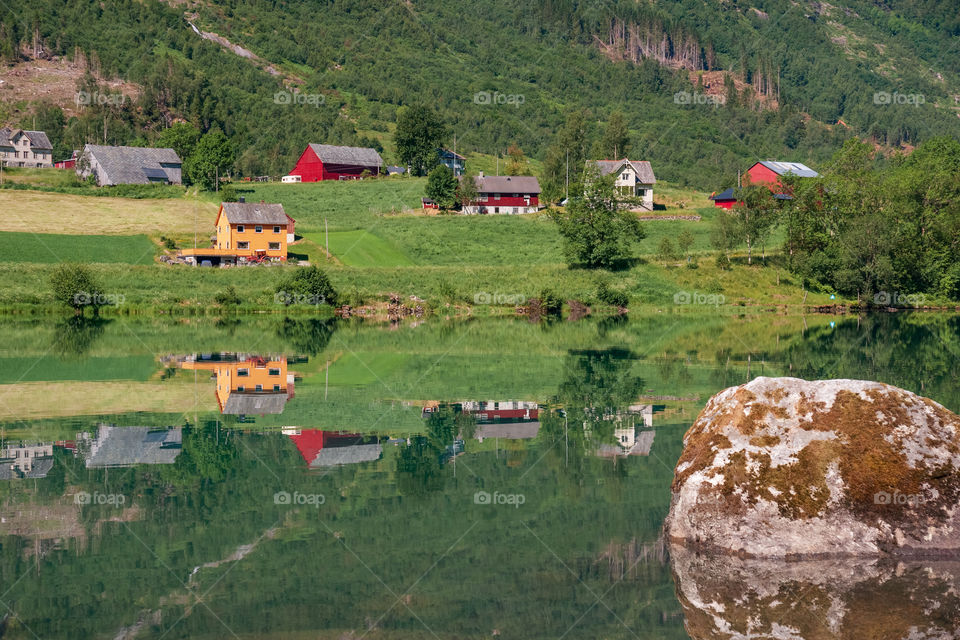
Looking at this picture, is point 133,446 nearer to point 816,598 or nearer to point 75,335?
point 816,598

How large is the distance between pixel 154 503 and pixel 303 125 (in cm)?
16514

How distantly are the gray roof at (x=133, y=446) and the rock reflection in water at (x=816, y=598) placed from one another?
34.6 feet

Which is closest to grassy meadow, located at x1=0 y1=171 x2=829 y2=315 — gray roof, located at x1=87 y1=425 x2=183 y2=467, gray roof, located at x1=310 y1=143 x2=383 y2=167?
gray roof, located at x1=310 y1=143 x2=383 y2=167

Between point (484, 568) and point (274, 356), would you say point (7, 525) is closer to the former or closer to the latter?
point (484, 568)

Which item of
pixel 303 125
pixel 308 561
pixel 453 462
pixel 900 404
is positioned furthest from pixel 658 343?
pixel 303 125

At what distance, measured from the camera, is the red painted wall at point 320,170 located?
5113 inches

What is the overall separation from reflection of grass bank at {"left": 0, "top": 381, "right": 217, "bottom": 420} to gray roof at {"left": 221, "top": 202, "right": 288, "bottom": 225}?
51824 mm

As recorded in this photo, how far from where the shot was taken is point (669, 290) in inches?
2963

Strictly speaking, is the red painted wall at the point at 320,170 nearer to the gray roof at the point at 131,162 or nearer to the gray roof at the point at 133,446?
the gray roof at the point at 131,162

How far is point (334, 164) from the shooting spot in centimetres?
13088

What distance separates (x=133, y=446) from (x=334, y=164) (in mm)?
114169

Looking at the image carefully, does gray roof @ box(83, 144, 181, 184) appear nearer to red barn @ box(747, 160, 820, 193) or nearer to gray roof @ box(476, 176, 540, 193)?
gray roof @ box(476, 176, 540, 193)

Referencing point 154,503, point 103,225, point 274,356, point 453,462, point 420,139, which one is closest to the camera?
point 154,503

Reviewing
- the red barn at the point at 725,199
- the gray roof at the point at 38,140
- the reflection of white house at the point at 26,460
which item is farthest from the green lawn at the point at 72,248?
the gray roof at the point at 38,140
